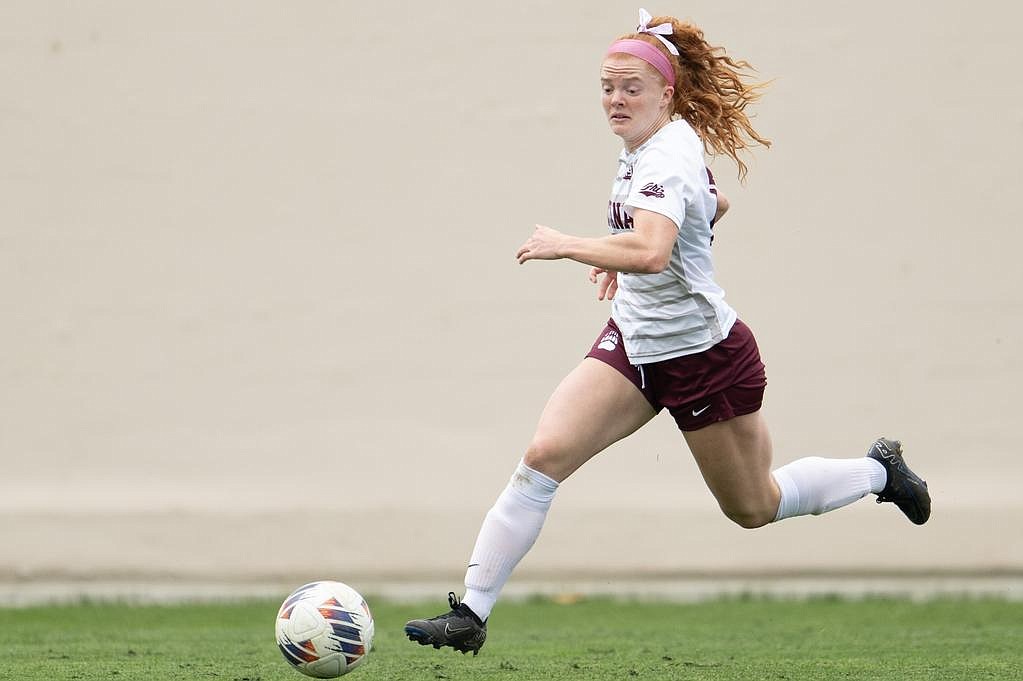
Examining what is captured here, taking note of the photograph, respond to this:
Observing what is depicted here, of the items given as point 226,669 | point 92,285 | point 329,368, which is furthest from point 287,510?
point 226,669

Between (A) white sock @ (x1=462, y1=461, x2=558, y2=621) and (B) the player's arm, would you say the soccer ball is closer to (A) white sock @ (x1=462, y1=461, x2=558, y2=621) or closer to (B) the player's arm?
(A) white sock @ (x1=462, y1=461, x2=558, y2=621)

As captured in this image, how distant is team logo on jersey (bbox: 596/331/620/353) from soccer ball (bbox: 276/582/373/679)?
42.9 inches

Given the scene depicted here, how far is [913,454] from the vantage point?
7.41 m

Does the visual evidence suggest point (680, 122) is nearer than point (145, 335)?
Yes

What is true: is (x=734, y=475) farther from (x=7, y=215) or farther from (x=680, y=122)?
(x=7, y=215)

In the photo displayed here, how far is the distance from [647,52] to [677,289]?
0.71 m

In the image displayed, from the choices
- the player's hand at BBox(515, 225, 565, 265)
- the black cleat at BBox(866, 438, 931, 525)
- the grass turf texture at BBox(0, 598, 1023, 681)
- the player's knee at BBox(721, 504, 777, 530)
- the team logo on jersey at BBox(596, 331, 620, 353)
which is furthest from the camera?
the black cleat at BBox(866, 438, 931, 525)

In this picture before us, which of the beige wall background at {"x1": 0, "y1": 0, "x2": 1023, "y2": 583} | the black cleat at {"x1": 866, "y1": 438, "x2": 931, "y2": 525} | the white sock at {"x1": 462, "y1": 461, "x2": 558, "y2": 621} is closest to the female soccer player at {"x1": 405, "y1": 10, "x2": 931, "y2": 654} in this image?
the white sock at {"x1": 462, "y1": 461, "x2": 558, "y2": 621}

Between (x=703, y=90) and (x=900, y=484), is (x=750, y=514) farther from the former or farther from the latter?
(x=703, y=90)

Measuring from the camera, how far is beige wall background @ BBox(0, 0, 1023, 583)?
736 cm

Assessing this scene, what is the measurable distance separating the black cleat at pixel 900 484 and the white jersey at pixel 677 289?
3.20ft

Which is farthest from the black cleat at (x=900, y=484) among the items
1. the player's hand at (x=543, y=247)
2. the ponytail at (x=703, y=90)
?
the player's hand at (x=543, y=247)

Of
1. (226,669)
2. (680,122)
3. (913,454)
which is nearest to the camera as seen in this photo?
(680,122)

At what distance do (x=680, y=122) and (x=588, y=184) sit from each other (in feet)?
11.2
